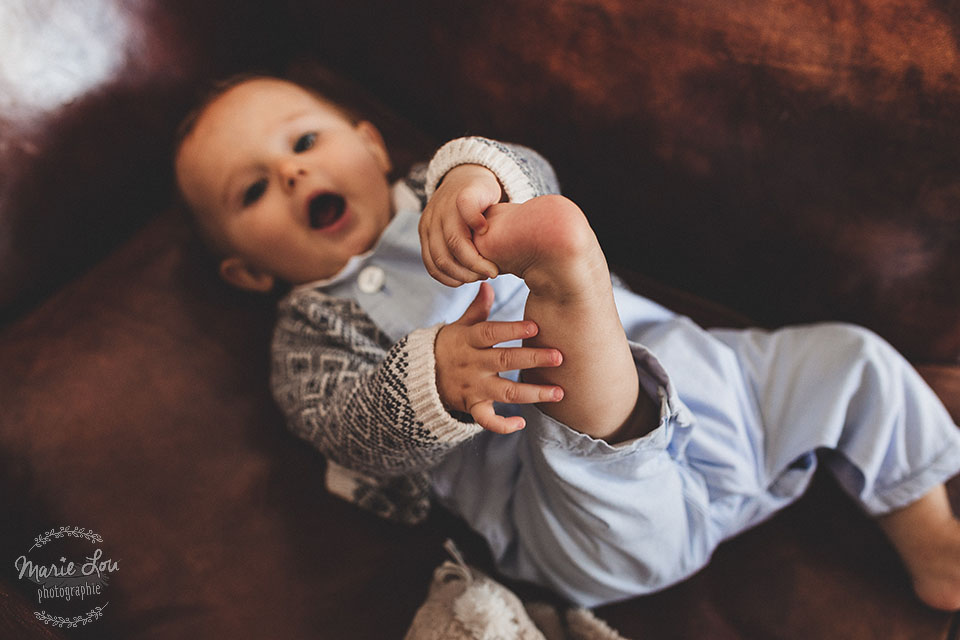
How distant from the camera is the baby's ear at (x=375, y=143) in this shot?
2.66 ft

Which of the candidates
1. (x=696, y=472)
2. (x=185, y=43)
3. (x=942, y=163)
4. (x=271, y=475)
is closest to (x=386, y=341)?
(x=271, y=475)

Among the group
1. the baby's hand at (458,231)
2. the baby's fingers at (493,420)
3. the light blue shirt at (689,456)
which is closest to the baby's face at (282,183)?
the light blue shirt at (689,456)

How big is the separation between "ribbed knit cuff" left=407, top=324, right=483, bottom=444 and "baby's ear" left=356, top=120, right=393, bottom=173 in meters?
0.38

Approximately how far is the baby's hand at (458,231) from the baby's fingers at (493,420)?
94 millimetres

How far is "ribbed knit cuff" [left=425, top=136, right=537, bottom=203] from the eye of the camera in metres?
0.55

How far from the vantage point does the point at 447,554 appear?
672mm

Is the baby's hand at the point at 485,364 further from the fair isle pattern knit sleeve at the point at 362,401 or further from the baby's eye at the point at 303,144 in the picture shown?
the baby's eye at the point at 303,144

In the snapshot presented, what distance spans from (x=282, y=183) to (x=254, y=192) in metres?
0.04

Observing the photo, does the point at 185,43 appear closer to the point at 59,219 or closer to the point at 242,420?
the point at 59,219

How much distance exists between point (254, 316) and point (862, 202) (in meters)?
0.69

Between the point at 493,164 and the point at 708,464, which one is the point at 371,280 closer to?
the point at 493,164

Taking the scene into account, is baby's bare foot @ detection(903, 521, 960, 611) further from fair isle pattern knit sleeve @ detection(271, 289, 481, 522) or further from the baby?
fair isle pattern knit sleeve @ detection(271, 289, 481, 522)

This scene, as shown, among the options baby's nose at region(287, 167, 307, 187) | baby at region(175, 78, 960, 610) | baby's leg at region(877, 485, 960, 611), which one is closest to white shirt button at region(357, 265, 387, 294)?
baby at region(175, 78, 960, 610)

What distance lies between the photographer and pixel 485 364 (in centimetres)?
46
